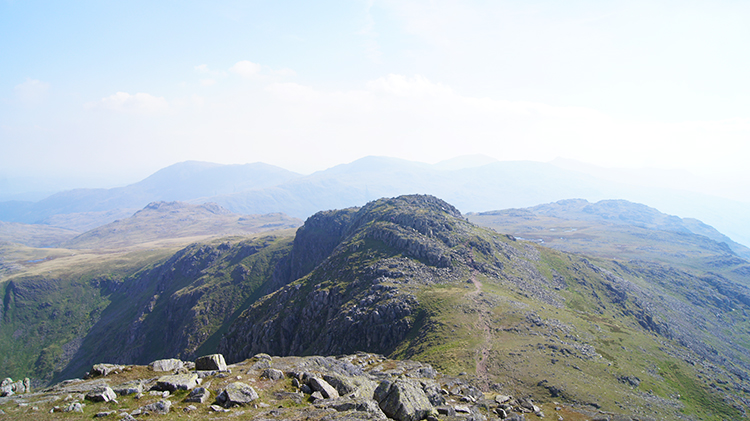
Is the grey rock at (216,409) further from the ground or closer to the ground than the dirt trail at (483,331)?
further from the ground

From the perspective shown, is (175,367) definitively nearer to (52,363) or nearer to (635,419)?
(635,419)

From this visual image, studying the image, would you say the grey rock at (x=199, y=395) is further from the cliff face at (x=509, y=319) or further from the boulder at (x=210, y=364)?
the cliff face at (x=509, y=319)

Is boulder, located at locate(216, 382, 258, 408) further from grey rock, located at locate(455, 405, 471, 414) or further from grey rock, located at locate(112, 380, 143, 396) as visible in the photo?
grey rock, located at locate(455, 405, 471, 414)

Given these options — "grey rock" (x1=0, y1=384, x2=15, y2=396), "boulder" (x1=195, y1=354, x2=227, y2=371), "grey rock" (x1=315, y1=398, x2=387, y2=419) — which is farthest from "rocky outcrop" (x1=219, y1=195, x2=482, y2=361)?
"grey rock" (x1=0, y1=384, x2=15, y2=396)

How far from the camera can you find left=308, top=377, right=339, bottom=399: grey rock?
3003cm

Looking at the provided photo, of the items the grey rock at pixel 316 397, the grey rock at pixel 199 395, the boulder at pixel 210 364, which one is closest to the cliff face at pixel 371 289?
the boulder at pixel 210 364

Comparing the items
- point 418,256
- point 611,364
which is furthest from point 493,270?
point 611,364

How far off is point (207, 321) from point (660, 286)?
24494 cm

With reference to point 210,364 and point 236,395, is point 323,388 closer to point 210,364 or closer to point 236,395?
point 236,395

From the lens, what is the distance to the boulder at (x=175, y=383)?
28.0 m

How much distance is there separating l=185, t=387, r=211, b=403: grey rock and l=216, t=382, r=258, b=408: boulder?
105cm

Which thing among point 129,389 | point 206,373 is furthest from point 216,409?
point 206,373

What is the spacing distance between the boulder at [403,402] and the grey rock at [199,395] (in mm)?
14856

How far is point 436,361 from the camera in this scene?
5834 centimetres
